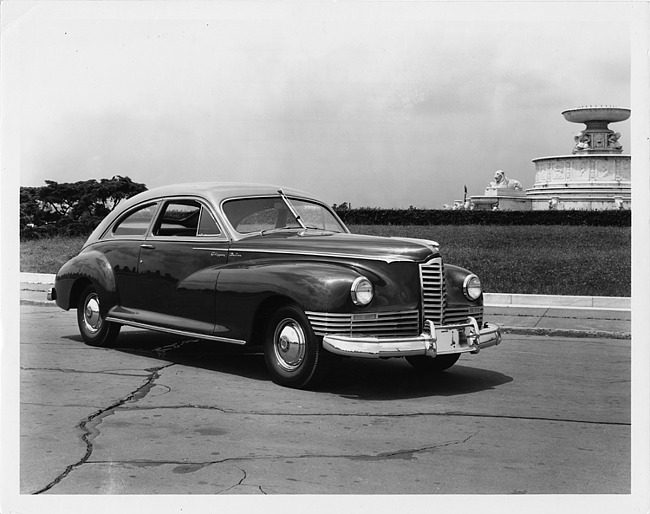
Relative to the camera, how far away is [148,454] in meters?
4.55

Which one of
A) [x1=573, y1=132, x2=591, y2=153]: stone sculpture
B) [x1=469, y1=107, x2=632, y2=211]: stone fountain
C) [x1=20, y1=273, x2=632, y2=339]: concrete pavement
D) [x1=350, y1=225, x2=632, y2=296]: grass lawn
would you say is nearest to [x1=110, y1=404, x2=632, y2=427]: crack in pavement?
[x1=20, y1=273, x2=632, y2=339]: concrete pavement

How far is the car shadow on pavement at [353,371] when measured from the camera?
247 inches

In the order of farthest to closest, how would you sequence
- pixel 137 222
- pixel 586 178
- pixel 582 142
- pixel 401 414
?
pixel 582 142
pixel 586 178
pixel 137 222
pixel 401 414

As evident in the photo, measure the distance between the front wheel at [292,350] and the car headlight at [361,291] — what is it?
0.42 meters

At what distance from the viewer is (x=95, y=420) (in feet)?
17.3

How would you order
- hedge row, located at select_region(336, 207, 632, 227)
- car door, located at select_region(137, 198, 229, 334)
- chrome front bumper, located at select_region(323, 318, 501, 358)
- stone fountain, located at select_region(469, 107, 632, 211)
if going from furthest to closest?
stone fountain, located at select_region(469, 107, 632, 211) < hedge row, located at select_region(336, 207, 632, 227) < car door, located at select_region(137, 198, 229, 334) < chrome front bumper, located at select_region(323, 318, 501, 358)

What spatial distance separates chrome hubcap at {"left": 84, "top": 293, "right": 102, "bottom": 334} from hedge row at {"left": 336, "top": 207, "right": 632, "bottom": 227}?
45.1 ft

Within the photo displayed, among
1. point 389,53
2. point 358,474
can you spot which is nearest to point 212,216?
point 389,53

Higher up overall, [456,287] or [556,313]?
[456,287]

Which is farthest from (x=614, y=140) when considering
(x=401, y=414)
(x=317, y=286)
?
(x=401, y=414)

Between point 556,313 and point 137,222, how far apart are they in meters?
6.49

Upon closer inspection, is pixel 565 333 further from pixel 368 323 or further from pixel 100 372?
pixel 100 372

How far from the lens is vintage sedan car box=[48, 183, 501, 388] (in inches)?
235

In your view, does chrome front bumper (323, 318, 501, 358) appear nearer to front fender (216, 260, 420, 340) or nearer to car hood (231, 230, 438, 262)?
front fender (216, 260, 420, 340)
